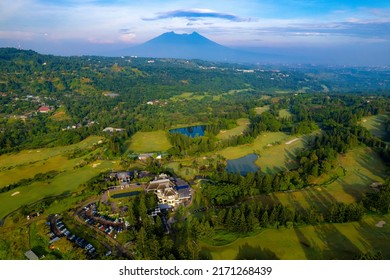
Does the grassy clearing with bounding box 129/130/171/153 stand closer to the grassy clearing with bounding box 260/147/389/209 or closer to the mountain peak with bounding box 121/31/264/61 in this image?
the grassy clearing with bounding box 260/147/389/209

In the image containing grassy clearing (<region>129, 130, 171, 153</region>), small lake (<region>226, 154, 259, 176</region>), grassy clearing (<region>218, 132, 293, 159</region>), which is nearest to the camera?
small lake (<region>226, 154, 259, 176</region>)

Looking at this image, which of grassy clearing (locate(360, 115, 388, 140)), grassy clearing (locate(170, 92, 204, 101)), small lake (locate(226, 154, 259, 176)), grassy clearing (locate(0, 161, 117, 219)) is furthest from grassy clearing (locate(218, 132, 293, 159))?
grassy clearing (locate(170, 92, 204, 101))

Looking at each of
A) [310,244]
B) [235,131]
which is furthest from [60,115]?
[310,244]

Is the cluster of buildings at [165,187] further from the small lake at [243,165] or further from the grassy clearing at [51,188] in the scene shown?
the small lake at [243,165]

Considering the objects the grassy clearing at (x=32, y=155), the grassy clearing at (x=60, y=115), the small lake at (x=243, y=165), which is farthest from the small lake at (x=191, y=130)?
the grassy clearing at (x=60, y=115)

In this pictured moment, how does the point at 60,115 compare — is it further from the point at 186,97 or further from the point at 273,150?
the point at 273,150

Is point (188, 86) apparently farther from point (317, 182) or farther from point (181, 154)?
point (317, 182)
